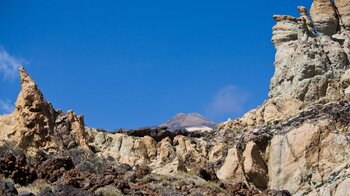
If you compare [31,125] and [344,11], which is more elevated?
[344,11]

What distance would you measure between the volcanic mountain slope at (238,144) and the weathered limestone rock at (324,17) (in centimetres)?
9

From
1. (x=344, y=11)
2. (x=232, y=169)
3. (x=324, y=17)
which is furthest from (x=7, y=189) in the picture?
(x=344, y=11)

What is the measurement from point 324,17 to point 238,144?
59.9 ft

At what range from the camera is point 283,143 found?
4872 cm

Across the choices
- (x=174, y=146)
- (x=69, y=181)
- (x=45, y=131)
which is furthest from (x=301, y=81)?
(x=69, y=181)

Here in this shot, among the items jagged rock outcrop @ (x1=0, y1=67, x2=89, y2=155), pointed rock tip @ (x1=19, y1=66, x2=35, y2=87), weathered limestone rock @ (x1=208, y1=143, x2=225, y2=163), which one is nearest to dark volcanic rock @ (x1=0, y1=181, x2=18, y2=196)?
jagged rock outcrop @ (x1=0, y1=67, x2=89, y2=155)

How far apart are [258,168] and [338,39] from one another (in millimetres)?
18736

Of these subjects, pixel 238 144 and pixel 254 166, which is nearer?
pixel 254 166

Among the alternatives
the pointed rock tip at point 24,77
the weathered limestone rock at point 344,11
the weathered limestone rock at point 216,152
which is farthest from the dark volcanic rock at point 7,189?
the weathered limestone rock at point 344,11

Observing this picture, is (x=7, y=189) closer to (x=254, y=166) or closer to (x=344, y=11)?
(x=254, y=166)

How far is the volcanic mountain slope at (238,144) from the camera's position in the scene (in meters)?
28.4

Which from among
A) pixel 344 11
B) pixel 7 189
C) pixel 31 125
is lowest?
pixel 7 189

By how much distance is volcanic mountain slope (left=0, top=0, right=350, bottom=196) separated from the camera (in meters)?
28.4

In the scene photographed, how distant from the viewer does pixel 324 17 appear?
62.7m
